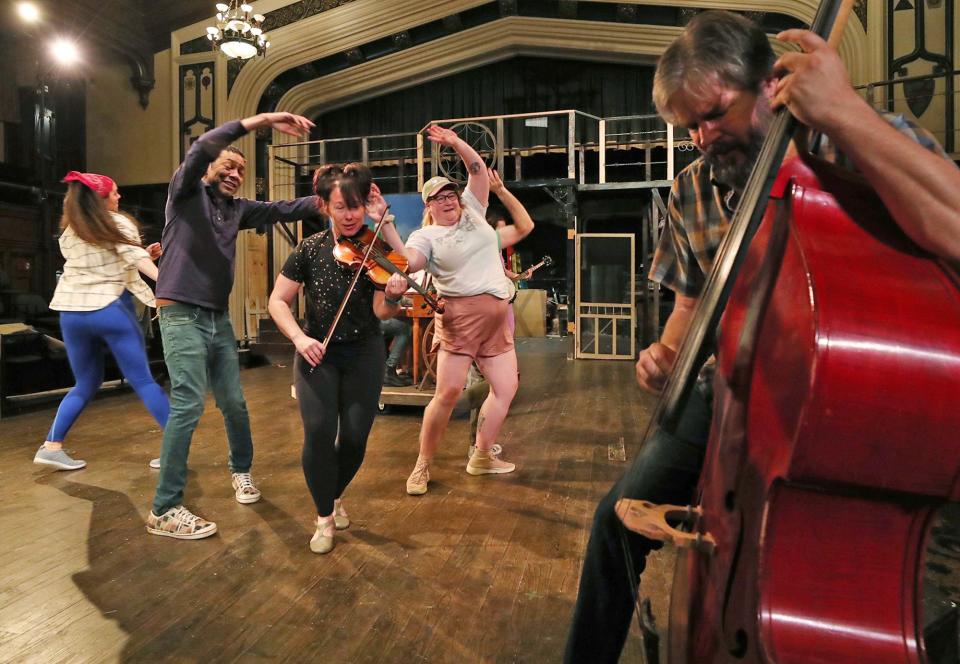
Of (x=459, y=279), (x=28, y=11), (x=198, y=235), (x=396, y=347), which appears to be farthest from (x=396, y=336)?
(x=28, y=11)

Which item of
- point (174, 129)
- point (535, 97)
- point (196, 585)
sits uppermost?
point (535, 97)

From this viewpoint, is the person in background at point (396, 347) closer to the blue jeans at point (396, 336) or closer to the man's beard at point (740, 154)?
the blue jeans at point (396, 336)

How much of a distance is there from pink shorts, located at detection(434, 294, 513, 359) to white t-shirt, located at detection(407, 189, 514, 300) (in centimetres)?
3

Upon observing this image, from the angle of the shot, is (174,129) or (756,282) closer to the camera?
(756,282)

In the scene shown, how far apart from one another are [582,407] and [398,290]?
122 inches

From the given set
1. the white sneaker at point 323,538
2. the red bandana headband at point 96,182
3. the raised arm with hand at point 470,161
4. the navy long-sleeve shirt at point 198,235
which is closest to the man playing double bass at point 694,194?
the white sneaker at point 323,538

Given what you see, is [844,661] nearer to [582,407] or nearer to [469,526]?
[469,526]

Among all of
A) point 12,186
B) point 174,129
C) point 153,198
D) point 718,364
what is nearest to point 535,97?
point 174,129

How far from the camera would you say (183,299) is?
2.31 m

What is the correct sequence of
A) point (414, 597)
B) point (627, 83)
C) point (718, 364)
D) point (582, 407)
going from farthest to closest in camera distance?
point (627, 83) < point (582, 407) < point (414, 597) < point (718, 364)

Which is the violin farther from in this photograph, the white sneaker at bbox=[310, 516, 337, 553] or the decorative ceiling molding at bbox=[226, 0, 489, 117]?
the decorative ceiling molding at bbox=[226, 0, 489, 117]

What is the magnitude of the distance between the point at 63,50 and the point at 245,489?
31.5 ft

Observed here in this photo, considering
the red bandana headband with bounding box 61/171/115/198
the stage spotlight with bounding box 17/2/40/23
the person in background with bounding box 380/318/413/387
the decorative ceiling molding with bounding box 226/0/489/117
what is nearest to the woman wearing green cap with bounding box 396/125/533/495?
the red bandana headband with bounding box 61/171/115/198

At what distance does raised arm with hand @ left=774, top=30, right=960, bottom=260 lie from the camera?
65cm
